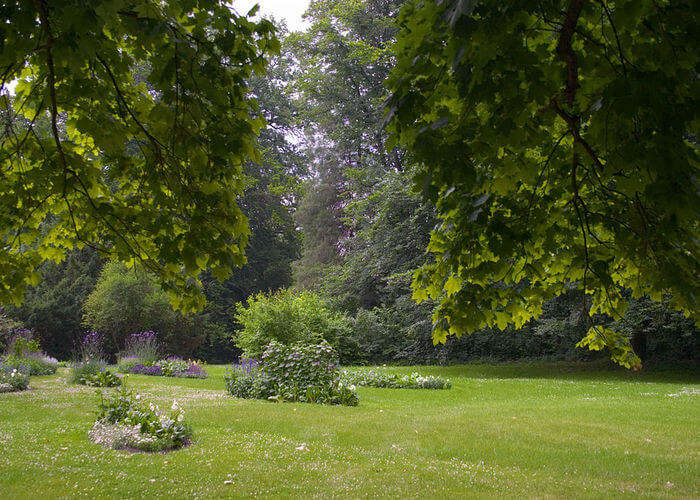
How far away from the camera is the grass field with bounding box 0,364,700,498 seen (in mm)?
4266

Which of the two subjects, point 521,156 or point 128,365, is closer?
point 521,156

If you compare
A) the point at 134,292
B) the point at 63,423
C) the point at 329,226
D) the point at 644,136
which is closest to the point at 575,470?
the point at 644,136

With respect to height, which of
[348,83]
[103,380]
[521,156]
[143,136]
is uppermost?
[348,83]

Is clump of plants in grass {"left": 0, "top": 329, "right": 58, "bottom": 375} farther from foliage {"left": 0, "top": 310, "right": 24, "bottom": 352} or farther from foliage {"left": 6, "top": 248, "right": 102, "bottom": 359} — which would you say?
foliage {"left": 6, "top": 248, "right": 102, "bottom": 359}

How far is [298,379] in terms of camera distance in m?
9.22

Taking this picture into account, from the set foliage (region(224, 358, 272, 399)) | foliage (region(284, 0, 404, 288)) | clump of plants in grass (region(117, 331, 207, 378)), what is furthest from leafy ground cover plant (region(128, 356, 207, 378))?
foliage (region(284, 0, 404, 288))

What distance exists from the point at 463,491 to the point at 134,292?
1964 centimetres

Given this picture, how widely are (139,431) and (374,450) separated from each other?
8.25 feet

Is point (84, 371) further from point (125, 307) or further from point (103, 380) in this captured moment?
point (125, 307)

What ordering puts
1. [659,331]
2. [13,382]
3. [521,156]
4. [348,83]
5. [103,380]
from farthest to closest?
[348,83] < [659,331] < [103,380] < [13,382] < [521,156]

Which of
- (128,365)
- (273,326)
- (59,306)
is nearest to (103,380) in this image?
(128,365)

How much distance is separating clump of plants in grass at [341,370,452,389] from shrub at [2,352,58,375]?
7.47 meters

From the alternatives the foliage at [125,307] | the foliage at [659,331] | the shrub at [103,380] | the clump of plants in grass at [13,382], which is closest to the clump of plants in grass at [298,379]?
the shrub at [103,380]

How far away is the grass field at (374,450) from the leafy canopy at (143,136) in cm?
165
